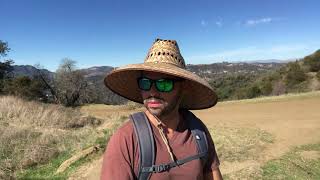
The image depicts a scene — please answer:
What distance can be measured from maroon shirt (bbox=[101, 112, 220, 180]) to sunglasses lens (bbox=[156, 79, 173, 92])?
0.21 m

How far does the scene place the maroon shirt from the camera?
6.72ft

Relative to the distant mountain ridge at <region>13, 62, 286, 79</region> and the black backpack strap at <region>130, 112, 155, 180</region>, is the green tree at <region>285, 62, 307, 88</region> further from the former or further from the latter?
the black backpack strap at <region>130, 112, 155, 180</region>

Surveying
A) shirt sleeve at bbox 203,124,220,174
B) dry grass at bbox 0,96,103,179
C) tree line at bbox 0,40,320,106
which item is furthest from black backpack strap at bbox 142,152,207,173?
tree line at bbox 0,40,320,106

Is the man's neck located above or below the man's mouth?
below

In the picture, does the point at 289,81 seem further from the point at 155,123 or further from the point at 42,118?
the point at 155,123

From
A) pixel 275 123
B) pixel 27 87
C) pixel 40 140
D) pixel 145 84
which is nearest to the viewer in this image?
pixel 145 84

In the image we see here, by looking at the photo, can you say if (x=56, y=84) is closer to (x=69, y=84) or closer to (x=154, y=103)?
(x=69, y=84)

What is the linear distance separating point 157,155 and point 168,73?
0.43m

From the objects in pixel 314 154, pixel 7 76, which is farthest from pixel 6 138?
pixel 7 76

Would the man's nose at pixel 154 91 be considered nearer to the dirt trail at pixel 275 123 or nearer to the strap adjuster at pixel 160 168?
the strap adjuster at pixel 160 168

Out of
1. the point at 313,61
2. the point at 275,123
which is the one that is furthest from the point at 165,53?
the point at 313,61

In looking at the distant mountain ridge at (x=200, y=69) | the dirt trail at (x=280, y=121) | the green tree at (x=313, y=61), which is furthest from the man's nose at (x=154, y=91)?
the green tree at (x=313, y=61)

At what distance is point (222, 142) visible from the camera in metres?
9.31

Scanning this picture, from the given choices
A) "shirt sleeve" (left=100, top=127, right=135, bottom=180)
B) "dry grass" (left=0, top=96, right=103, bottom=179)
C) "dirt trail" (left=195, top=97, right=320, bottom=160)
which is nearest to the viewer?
"shirt sleeve" (left=100, top=127, right=135, bottom=180)
